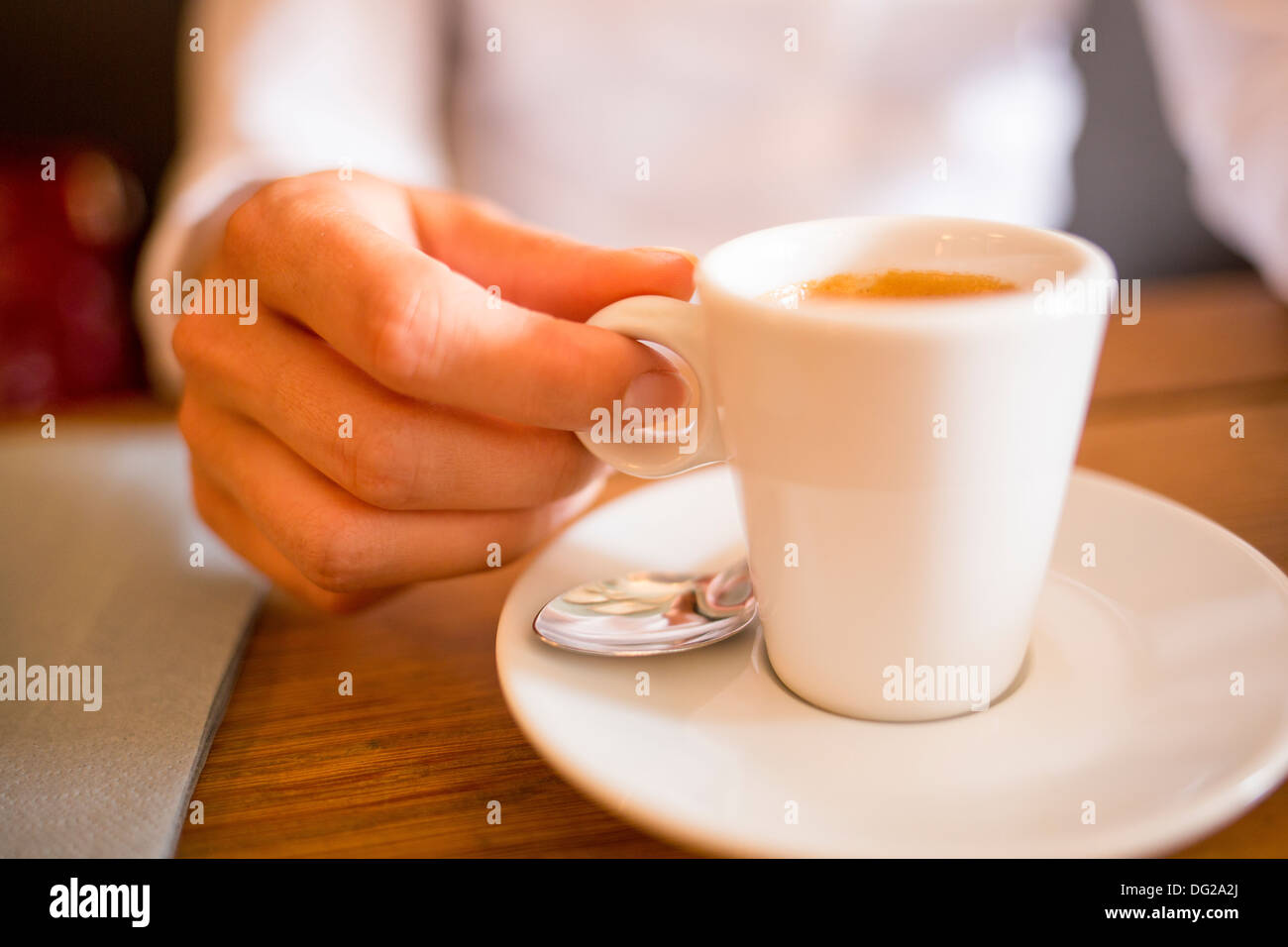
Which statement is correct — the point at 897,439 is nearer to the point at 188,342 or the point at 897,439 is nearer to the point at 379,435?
the point at 379,435

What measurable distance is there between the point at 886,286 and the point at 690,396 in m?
0.13

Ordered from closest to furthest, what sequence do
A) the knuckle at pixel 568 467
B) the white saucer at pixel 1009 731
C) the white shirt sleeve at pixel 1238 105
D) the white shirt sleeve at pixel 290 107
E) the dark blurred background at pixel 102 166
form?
1. the white saucer at pixel 1009 731
2. the knuckle at pixel 568 467
3. the white shirt sleeve at pixel 290 107
4. the white shirt sleeve at pixel 1238 105
5. the dark blurred background at pixel 102 166

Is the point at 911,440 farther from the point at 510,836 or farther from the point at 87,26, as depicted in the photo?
the point at 87,26

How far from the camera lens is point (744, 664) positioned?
56cm

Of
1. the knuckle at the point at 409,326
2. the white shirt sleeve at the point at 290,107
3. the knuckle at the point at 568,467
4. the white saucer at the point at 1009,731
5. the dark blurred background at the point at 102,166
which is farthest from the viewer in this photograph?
the dark blurred background at the point at 102,166

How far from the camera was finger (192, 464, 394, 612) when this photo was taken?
0.66m

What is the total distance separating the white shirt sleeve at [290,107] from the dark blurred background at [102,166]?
567 millimetres

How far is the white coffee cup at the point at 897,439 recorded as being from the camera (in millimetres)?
432

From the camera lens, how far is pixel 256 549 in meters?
0.71

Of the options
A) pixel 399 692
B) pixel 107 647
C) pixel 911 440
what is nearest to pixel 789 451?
pixel 911 440

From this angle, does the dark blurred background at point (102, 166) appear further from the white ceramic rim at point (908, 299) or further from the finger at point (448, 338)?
the white ceramic rim at point (908, 299)

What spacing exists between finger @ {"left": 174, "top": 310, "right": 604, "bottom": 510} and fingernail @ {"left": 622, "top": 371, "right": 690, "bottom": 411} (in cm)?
7

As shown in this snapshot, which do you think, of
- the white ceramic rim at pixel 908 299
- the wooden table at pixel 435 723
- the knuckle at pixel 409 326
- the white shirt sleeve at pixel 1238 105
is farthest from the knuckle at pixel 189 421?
the white shirt sleeve at pixel 1238 105

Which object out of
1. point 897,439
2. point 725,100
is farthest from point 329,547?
point 725,100
